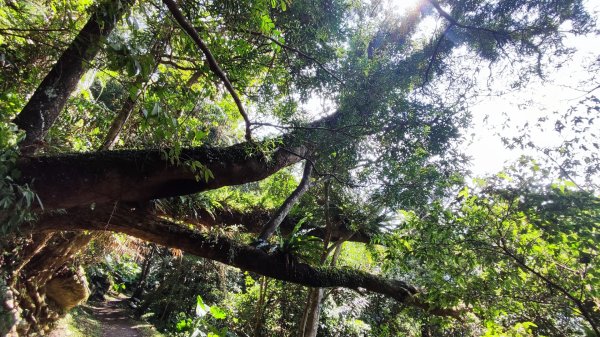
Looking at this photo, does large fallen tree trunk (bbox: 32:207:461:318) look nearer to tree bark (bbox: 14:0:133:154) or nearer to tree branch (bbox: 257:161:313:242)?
tree branch (bbox: 257:161:313:242)

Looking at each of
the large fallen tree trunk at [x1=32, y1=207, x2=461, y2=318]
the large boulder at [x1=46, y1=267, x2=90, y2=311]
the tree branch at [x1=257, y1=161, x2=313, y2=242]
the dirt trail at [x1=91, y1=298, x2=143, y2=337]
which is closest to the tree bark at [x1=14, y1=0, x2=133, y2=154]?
the large fallen tree trunk at [x1=32, y1=207, x2=461, y2=318]

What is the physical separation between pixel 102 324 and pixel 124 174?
8803 mm

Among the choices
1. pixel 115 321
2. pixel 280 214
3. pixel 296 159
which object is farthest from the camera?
pixel 115 321

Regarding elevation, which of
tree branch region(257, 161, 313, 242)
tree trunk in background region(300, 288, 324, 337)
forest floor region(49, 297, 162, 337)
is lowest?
forest floor region(49, 297, 162, 337)

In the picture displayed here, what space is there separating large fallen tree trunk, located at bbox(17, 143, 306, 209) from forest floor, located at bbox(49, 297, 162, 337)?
17.0 ft

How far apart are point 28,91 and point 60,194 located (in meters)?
2.83

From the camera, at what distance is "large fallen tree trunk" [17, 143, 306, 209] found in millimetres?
2953

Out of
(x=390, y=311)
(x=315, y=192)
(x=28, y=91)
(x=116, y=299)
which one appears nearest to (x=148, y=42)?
(x=28, y=91)

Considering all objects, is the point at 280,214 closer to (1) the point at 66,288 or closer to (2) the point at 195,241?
(2) the point at 195,241

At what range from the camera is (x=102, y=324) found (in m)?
9.63

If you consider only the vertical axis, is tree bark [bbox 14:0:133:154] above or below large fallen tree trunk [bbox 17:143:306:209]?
above

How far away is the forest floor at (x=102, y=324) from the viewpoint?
289 inches

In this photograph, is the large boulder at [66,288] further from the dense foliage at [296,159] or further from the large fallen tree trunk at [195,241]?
the large fallen tree trunk at [195,241]

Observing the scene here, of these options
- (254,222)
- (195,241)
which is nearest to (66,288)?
(254,222)
